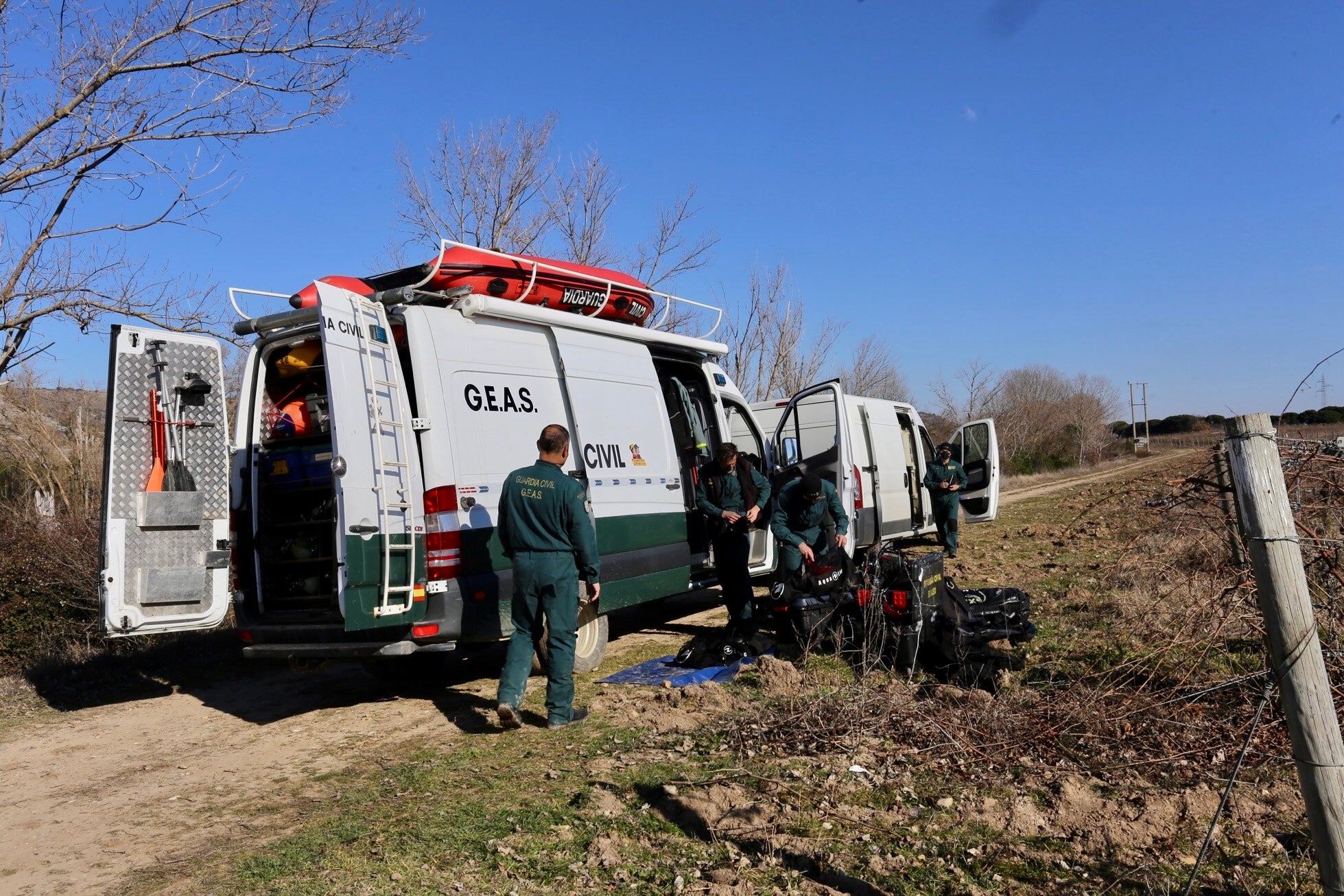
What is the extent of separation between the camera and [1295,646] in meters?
2.65

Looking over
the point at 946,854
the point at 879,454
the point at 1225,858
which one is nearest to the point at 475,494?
the point at 946,854

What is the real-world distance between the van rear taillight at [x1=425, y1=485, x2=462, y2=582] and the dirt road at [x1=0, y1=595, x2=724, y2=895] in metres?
1.01

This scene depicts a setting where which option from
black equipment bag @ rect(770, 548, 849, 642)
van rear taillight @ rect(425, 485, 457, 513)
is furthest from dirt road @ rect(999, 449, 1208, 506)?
van rear taillight @ rect(425, 485, 457, 513)

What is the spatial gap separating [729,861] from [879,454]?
29.3 ft

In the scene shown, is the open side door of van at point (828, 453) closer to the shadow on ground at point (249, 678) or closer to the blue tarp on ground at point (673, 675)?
the blue tarp on ground at point (673, 675)

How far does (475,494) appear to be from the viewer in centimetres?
610

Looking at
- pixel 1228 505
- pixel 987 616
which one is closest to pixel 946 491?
pixel 987 616

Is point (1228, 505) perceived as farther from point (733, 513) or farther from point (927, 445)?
point (927, 445)

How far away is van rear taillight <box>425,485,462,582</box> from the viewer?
584cm


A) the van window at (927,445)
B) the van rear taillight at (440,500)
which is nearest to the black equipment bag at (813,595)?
the van rear taillight at (440,500)

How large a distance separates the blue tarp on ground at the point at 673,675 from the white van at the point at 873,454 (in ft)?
6.15

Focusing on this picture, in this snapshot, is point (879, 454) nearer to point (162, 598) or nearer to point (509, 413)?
point (509, 413)

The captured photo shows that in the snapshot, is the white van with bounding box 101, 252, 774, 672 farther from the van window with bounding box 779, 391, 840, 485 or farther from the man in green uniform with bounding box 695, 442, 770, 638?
the van window with bounding box 779, 391, 840, 485

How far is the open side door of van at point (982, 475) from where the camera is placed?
13.0m
